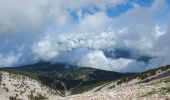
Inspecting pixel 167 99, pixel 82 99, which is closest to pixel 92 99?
pixel 82 99

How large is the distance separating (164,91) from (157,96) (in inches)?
112

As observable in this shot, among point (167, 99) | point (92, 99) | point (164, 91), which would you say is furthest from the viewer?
point (92, 99)

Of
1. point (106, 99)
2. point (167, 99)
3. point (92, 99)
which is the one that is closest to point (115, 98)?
point (106, 99)

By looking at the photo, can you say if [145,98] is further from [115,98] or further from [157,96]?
[115,98]

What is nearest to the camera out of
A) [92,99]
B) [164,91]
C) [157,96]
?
[157,96]

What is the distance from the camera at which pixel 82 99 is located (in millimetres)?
39438

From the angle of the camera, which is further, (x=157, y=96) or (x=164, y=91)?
(x=164, y=91)

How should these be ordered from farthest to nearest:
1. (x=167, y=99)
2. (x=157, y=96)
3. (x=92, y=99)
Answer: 1. (x=92, y=99)
2. (x=157, y=96)
3. (x=167, y=99)

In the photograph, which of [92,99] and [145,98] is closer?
[145,98]

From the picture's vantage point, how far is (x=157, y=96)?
32.0 m

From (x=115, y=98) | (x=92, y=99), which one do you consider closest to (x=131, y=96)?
(x=115, y=98)

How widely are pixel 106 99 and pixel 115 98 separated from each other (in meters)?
0.82

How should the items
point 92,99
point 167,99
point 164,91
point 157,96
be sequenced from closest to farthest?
point 167,99, point 157,96, point 164,91, point 92,99

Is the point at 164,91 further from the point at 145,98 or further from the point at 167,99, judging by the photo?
the point at 167,99
